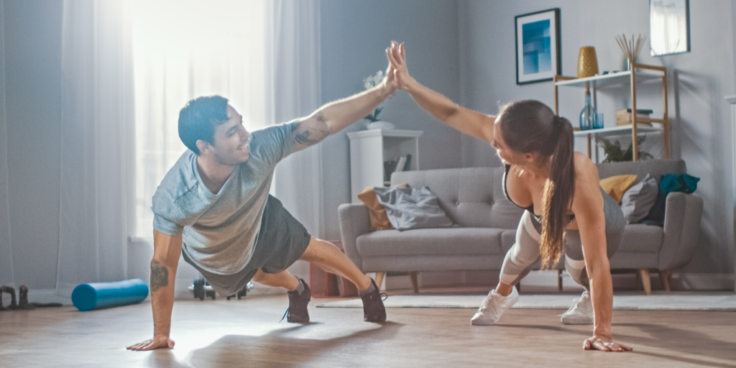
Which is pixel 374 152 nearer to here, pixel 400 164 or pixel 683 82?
pixel 400 164

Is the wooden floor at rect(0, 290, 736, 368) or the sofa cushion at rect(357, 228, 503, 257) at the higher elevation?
the sofa cushion at rect(357, 228, 503, 257)

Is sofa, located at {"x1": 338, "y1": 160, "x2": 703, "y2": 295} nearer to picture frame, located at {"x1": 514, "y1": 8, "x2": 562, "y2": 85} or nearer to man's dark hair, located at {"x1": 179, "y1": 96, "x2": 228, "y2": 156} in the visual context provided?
picture frame, located at {"x1": 514, "y1": 8, "x2": 562, "y2": 85}

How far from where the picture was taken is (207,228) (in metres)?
2.58

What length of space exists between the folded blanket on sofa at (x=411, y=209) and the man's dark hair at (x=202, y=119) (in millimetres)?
2605

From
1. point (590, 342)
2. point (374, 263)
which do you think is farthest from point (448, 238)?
point (590, 342)

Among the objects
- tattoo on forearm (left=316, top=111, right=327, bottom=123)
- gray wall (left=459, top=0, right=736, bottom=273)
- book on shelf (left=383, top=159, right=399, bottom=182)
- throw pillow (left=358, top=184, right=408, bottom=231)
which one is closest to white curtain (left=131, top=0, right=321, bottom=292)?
book on shelf (left=383, top=159, right=399, bottom=182)

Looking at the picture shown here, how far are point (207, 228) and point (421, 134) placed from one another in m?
3.90

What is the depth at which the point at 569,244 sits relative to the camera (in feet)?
8.97

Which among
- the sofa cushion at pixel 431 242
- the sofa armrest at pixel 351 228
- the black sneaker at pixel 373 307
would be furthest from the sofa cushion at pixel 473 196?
the black sneaker at pixel 373 307

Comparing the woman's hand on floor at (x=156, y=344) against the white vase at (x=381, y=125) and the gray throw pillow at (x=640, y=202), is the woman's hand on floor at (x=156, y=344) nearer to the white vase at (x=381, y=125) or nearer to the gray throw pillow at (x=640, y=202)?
the gray throw pillow at (x=640, y=202)

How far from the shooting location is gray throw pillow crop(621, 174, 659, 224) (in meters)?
4.63

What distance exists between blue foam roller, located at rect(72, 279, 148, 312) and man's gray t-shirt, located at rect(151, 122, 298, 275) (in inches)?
68.9

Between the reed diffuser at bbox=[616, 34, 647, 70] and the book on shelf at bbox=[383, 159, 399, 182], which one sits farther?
the book on shelf at bbox=[383, 159, 399, 182]

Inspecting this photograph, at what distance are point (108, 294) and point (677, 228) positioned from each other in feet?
11.0
